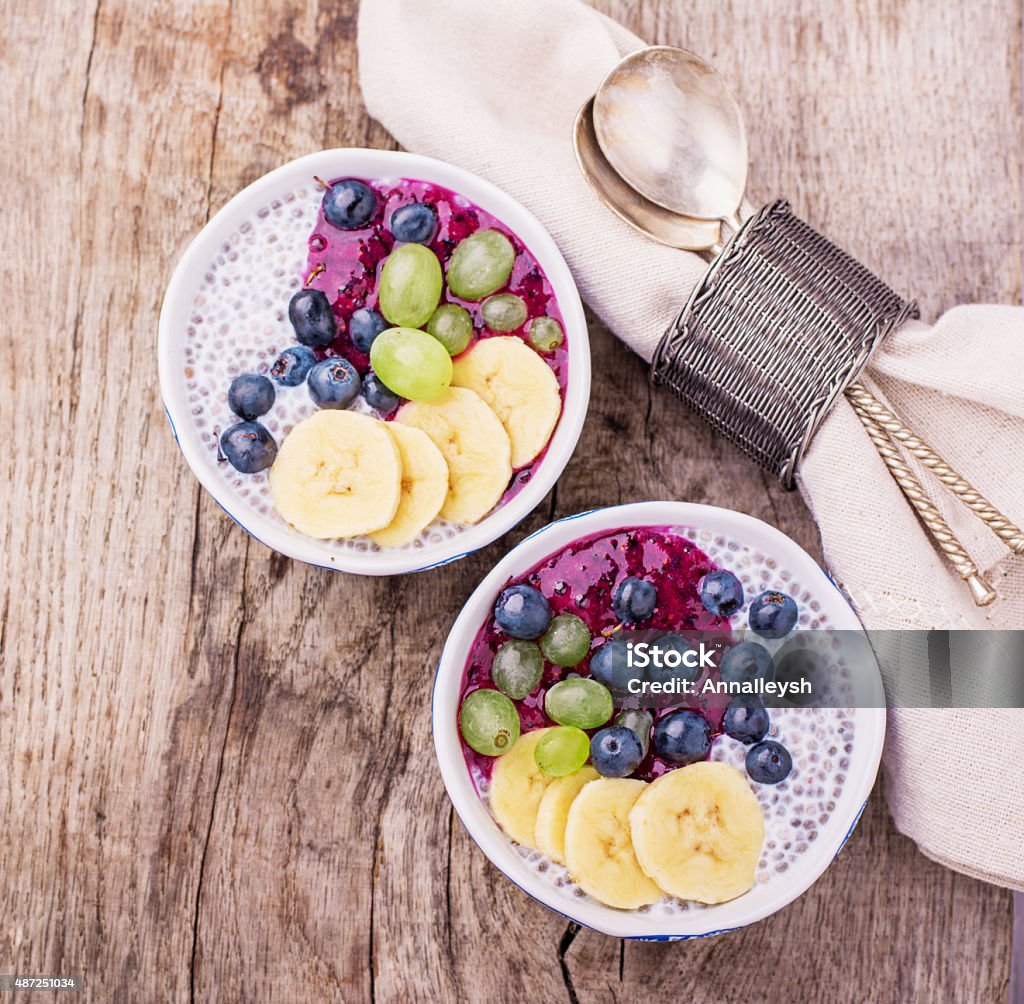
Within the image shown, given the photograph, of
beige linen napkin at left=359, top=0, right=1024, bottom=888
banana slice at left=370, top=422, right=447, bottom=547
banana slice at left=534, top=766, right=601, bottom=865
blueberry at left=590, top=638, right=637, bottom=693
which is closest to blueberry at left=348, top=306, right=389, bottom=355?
banana slice at left=370, top=422, right=447, bottom=547

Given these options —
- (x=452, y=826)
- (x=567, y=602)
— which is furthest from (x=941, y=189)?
(x=452, y=826)

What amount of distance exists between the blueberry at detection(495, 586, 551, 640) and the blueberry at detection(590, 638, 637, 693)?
0.08m

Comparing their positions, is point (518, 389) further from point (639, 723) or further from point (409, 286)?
point (639, 723)

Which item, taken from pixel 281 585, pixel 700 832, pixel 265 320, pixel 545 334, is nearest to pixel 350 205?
pixel 265 320

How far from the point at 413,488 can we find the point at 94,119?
28.8 inches

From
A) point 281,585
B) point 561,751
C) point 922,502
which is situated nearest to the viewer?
point 561,751

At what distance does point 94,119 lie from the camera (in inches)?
50.8

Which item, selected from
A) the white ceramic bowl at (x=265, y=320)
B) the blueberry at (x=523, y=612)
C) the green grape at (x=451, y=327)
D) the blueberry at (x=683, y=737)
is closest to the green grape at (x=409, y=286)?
the green grape at (x=451, y=327)

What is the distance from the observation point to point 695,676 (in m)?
1.09

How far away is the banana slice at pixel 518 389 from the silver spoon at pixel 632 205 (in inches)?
8.9

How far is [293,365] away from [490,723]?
0.49 metres

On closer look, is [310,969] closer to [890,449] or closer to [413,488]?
[413,488]

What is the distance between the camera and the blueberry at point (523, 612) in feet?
3.49

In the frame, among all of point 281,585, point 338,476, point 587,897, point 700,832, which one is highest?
point 338,476
